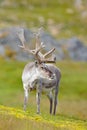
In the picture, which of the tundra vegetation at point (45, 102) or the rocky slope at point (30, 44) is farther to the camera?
the rocky slope at point (30, 44)

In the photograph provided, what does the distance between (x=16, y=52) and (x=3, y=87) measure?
28768 mm

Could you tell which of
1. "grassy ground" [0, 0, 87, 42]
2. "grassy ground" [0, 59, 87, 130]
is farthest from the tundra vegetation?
"grassy ground" [0, 0, 87, 42]

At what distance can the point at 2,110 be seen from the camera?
19.6m

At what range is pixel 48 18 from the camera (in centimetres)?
17712

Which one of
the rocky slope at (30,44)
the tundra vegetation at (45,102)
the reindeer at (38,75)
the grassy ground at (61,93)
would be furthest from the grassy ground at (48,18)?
the reindeer at (38,75)

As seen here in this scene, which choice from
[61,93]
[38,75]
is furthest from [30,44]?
[38,75]

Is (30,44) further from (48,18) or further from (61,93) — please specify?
(48,18)

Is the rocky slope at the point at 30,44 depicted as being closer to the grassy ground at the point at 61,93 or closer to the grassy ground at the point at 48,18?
the grassy ground at the point at 61,93

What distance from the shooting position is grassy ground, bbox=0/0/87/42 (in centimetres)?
15740

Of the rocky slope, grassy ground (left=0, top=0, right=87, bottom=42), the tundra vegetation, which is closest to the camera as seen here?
the tundra vegetation

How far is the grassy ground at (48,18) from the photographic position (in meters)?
157

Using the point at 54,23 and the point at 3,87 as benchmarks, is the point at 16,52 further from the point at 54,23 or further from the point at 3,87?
the point at 54,23

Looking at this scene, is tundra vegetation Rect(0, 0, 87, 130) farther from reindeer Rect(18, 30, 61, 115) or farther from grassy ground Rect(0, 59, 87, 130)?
reindeer Rect(18, 30, 61, 115)

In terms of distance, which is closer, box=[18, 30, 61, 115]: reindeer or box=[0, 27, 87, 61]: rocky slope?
box=[18, 30, 61, 115]: reindeer
